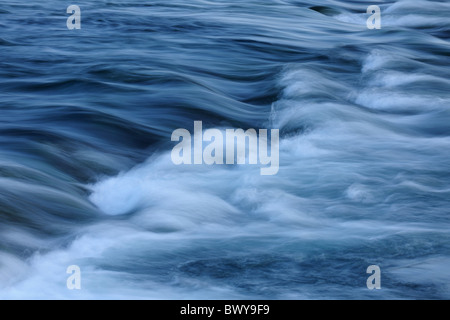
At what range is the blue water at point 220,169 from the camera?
4.82 meters

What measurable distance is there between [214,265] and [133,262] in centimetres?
50

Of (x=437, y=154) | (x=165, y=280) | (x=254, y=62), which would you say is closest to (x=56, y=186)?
(x=165, y=280)

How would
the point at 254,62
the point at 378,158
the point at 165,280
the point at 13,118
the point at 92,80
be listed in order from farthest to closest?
the point at 254,62, the point at 92,80, the point at 13,118, the point at 378,158, the point at 165,280

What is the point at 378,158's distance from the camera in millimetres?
7250

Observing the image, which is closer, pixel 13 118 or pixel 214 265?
pixel 214 265

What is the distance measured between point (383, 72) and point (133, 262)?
20.2ft

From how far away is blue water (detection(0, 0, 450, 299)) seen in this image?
4824mm

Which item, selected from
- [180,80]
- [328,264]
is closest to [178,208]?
[328,264]

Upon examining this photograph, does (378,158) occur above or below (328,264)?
above

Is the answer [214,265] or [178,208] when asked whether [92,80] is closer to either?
[178,208]

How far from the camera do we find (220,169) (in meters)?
6.86

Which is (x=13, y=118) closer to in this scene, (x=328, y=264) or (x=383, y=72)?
(x=328, y=264)

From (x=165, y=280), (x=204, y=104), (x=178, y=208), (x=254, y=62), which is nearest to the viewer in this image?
(x=165, y=280)

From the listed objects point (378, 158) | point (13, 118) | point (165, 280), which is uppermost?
point (13, 118)
